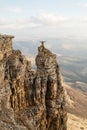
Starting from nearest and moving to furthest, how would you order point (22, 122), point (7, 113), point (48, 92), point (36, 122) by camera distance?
point (7, 113), point (22, 122), point (36, 122), point (48, 92)

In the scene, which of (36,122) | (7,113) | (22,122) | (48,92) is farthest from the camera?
(48,92)

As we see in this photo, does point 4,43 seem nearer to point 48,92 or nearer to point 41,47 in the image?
point 41,47

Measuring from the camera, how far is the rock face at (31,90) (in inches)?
2104

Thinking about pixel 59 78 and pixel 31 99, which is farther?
pixel 59 78

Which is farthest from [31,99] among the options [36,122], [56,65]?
[56,65]

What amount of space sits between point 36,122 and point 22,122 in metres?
5.31

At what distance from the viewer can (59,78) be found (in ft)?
205

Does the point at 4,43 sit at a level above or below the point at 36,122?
above

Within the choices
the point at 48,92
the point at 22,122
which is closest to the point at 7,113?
the point at 22,122

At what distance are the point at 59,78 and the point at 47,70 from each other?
3.54 metres

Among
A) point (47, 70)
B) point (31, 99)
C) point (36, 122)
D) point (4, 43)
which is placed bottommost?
point (36, 122)

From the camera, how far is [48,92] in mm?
60625

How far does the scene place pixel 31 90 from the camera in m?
58.0

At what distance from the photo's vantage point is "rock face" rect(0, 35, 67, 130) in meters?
53.4
